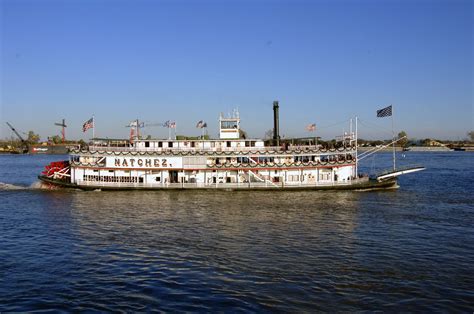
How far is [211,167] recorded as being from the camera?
179 ft

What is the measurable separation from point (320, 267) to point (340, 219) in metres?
14.3

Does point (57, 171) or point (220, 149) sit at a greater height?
point (220, 149)

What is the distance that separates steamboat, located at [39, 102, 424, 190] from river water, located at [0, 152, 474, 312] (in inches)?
368

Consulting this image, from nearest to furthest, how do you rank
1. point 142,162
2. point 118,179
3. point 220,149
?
point 142,162, point 118,179, point 220,149

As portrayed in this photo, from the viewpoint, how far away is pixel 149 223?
34.7 meters

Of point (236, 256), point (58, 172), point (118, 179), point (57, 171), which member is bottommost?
point (236, 256)

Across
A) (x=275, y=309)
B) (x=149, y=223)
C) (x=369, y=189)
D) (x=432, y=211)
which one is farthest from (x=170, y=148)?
(x=275, y=309)

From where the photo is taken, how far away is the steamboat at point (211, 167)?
179 feet

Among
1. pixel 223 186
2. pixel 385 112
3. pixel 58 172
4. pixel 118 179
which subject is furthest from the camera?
pixel 58 172

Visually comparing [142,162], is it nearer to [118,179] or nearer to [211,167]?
[118,179]

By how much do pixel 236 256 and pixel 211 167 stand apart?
30.2m

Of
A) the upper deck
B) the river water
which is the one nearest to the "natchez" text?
the upper deck

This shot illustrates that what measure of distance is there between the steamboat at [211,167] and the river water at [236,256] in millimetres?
9335

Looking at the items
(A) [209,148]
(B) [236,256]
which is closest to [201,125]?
(A) [209,148]
